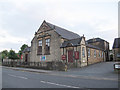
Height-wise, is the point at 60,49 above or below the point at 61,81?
above

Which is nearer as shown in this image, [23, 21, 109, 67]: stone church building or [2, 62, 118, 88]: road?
[2, 62, 118, 88]: road

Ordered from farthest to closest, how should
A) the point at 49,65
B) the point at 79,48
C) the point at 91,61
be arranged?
the point at 91,61 < the point at 79,48 < the point at 49,65

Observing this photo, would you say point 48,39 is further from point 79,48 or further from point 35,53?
point 79,48

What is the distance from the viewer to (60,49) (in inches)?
1020

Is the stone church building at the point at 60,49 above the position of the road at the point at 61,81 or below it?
above

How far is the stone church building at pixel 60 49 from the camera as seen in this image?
22694mm

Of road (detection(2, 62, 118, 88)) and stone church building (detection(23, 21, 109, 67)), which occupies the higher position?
stone church building (detection(23, 21, 109, 67))

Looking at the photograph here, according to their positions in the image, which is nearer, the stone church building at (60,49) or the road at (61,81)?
the road at (61,81)

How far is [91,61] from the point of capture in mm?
26016

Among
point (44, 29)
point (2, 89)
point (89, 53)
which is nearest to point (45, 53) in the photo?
point (44, 29)

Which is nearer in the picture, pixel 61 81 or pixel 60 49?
pixel 61 81

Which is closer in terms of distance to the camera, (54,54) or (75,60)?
(75,60)

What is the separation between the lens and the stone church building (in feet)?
74.5

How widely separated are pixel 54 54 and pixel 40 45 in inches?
252
